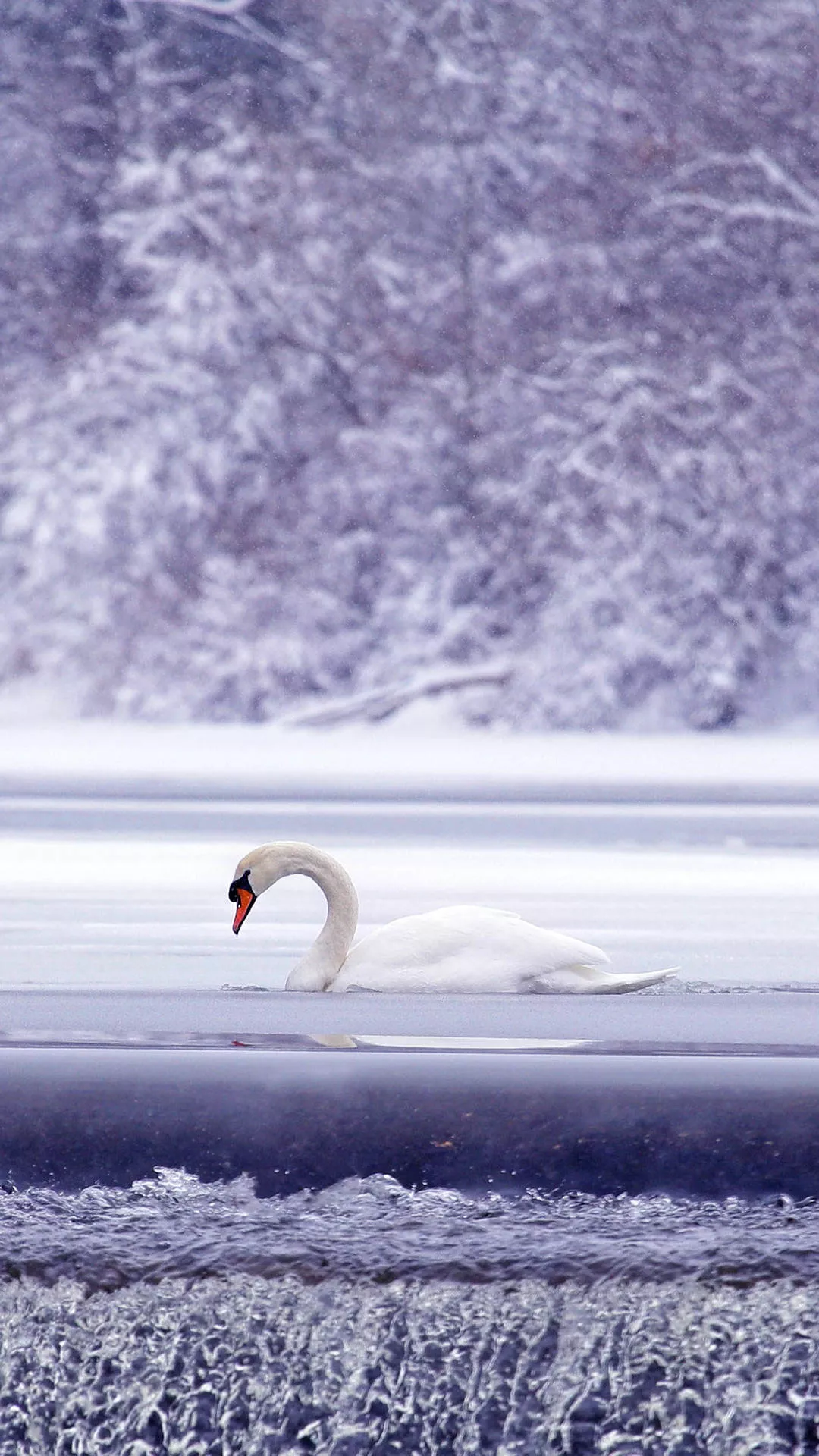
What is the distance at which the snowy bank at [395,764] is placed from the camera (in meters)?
10.6

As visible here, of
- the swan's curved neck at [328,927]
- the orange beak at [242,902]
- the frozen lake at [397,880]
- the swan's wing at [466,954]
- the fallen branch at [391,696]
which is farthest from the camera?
the fallen branch at [391,696]

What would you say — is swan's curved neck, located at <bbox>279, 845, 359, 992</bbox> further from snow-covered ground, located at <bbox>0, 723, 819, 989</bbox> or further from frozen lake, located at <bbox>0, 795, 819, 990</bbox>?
snow-covered ground, located at <bbox>0, 723, 819, 989</bbox>

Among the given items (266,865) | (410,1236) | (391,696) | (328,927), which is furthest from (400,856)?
(391,696)

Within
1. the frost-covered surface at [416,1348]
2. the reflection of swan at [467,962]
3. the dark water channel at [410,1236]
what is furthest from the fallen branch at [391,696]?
the frost-covered surface at [416,1348]

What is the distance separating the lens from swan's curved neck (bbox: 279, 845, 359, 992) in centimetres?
289

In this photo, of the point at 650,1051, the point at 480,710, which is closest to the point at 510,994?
the point at 650,1051

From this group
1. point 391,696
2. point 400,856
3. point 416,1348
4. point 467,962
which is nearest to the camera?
point 416,1348

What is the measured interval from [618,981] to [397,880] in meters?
3.65

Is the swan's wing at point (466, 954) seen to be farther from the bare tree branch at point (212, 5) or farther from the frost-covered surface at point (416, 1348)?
the bare tree branch at point (212, 5)

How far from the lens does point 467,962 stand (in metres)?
2.75

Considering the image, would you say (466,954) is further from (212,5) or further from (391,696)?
(212,5)

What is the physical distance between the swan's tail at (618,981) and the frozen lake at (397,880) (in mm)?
705

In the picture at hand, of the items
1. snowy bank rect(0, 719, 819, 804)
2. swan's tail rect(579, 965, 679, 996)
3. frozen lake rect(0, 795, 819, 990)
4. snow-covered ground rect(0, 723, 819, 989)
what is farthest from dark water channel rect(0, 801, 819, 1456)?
snowy bank rect(0, 719, 819, 804)

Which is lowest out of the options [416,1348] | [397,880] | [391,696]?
[416,1348]
